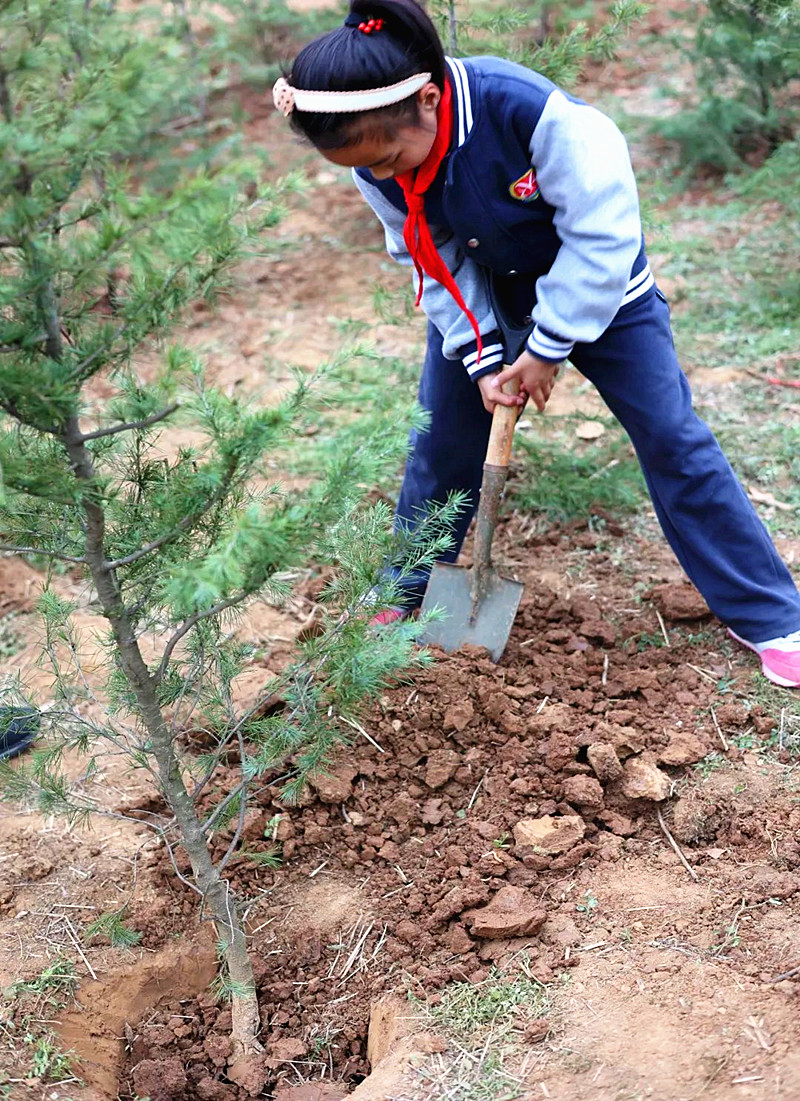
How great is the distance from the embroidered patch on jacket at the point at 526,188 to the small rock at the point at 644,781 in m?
1.47

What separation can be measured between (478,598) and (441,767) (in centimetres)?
58

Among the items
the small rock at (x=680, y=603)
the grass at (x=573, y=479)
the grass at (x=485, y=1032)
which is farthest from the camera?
the grass at (x=573, y=479)

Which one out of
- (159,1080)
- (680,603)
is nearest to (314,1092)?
(159,1080)

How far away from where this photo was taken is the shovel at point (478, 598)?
321 cm

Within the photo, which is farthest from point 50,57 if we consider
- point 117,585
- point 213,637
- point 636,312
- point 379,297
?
point 379,297

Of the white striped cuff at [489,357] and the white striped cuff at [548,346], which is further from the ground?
the white striped cuff at [548,346]

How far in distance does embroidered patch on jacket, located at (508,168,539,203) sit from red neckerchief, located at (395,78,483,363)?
19 centimetres

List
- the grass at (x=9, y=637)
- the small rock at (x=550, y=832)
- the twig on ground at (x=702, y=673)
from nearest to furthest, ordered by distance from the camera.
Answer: the small rock at (x=550, y=832)
the twig on ground at (x=702, y=673)
the grass at (x=9, y=637)

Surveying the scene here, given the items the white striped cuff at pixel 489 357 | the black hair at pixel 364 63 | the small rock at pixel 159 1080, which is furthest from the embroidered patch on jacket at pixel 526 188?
the small rock at pixel 159 1080

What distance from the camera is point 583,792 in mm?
2754

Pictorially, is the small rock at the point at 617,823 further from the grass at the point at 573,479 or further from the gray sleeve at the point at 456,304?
the grass at the point at 573,479

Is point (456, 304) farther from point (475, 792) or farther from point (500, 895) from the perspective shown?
point (500, 895)

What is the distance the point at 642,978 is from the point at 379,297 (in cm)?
254

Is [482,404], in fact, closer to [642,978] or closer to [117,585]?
[117,585]
